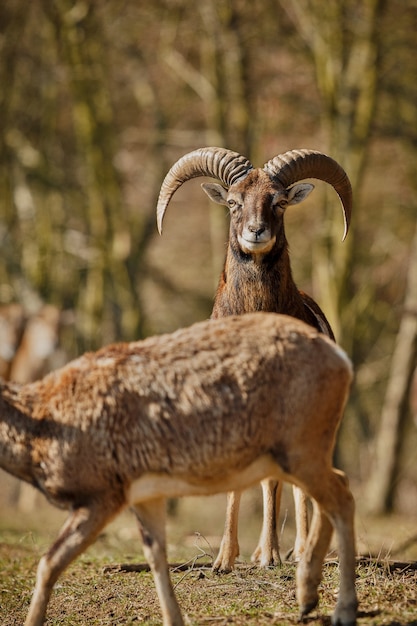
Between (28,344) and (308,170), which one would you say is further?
(28,344)

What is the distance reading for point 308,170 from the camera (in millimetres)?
10570

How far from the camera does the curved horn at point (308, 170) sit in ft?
33.9

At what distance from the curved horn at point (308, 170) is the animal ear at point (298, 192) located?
6cm

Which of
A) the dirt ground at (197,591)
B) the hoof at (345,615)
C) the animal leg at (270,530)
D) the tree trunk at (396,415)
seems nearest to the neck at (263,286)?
the animal leg at (270,530)

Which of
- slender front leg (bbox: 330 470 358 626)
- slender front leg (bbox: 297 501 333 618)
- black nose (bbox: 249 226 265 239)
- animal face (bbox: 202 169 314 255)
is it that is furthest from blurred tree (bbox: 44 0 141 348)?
slender front leg (bbox: 330 470 358 626)

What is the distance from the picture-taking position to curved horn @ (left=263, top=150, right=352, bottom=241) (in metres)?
10.3

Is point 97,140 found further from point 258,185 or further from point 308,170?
point 258,185

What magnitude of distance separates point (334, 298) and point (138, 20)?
21.2 ft

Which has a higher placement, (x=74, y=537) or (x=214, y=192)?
(x=214, y=192)

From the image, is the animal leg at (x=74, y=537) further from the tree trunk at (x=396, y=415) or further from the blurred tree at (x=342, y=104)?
the tree trunk at (x=396, y=415)

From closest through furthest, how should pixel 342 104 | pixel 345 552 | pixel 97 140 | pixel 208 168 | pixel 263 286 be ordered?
pixel 345 552 → pixel 263 286 → pixel 208 168 → pixel 342 104 → pixel 97 140

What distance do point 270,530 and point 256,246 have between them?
2.30 meters

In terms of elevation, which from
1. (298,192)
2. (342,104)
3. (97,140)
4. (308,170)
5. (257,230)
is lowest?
(257,230)

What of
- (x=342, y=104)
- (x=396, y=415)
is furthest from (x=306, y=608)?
(x=342, y=104)
